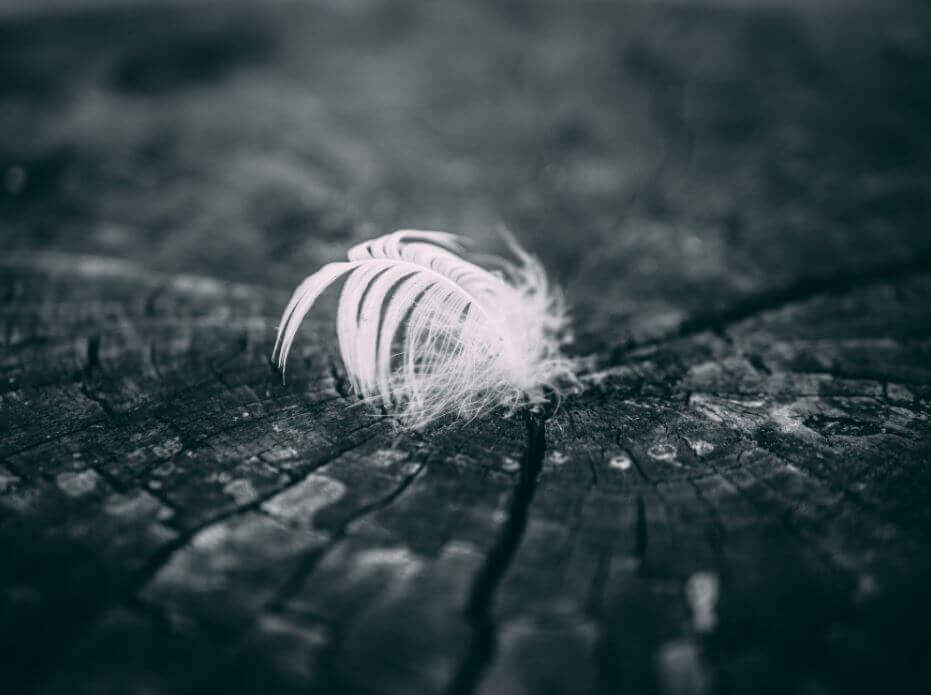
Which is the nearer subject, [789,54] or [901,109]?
[901,109]

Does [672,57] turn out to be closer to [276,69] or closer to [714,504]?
[276,69]

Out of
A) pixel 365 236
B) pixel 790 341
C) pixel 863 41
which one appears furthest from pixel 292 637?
pixel 863 41

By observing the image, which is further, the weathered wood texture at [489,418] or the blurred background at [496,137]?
the blurred background at [496,137]

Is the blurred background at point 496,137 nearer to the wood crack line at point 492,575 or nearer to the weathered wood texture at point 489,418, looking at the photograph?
the weathered wood texture at point 489,418

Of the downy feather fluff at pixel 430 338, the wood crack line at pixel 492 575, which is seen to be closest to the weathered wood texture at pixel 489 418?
the wood crack line at pixel 492 575

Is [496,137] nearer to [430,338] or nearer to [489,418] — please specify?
[430,338]

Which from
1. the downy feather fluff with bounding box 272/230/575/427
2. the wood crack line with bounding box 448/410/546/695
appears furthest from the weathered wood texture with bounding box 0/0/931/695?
the downy feather fluff with bounding box 272/230/575/427

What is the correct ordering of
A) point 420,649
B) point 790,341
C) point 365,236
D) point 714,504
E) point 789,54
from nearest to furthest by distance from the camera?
point 420,649, point 714,504, point 790,341, point 365,236, point 789,54
